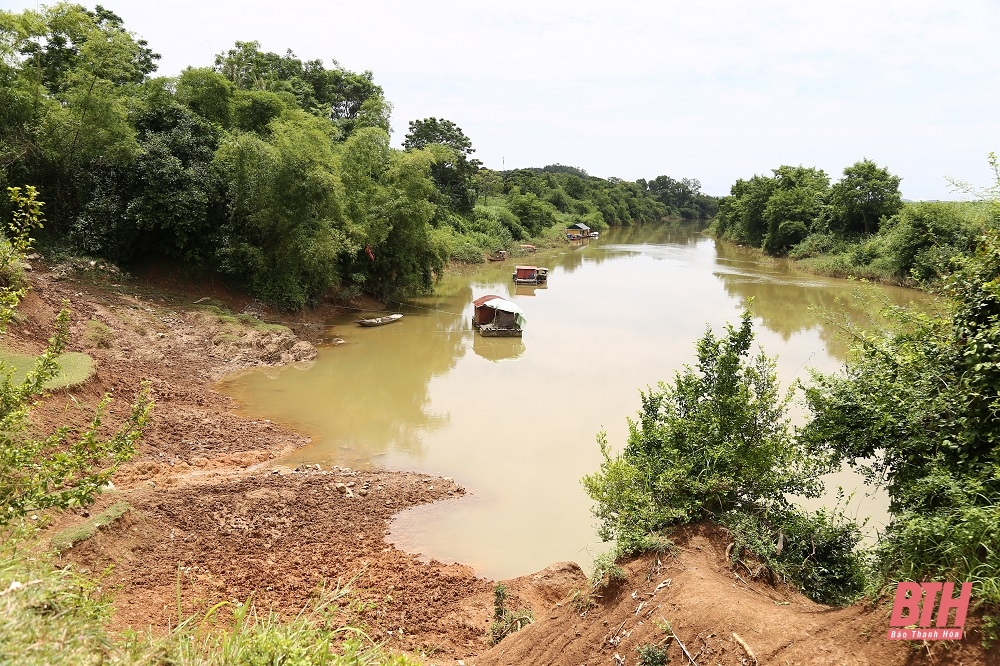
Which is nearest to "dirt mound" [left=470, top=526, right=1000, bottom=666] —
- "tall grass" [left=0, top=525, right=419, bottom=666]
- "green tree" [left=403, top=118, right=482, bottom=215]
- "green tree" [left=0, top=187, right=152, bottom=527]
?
"tall grass" [left=0, top=525, right=419, bottom=666]

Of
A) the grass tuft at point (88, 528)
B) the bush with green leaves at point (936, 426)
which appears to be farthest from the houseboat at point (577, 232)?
the grass tuft at point (88, 528)

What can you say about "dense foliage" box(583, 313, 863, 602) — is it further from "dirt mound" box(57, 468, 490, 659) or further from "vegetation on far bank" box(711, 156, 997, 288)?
"vegetation on far bank" box(711, 156, 997, 288)

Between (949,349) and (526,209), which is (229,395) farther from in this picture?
(526,209)

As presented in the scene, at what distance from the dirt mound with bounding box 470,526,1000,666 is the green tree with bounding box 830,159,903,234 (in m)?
43.3

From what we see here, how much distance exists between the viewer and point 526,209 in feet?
184

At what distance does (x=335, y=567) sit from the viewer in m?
7.77

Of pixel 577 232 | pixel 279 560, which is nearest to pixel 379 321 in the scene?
pixel 279 560

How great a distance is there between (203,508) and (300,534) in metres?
1.41

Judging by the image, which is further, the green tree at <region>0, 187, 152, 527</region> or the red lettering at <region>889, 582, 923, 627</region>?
the green tree at <region>0, 187, 152, 527</region>

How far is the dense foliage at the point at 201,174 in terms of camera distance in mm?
16812

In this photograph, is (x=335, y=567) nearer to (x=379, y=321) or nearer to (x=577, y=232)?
(x=379, y=321)

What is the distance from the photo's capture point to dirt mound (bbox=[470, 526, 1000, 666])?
12.8 ft

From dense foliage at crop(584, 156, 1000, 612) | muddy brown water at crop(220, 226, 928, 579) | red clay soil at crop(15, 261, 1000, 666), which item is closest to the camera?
dense foliage at crop(584, 156, 1000, 612)

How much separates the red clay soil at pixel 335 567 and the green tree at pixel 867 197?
41.5 metres
